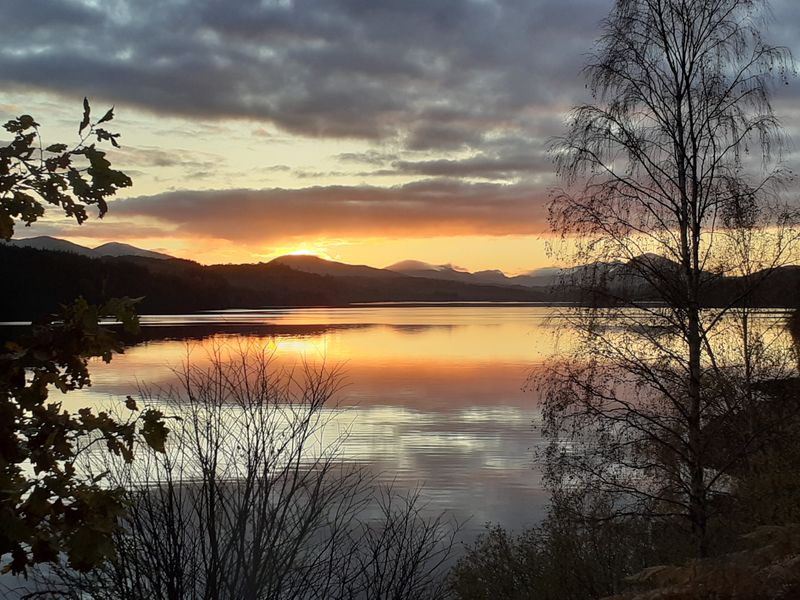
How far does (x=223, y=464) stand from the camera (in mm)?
21938

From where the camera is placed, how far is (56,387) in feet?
14.6

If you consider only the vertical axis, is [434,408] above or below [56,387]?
below

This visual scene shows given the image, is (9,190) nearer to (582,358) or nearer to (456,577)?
(582,358)

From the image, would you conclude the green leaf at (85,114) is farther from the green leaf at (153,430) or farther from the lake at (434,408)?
the lake at (434,408)

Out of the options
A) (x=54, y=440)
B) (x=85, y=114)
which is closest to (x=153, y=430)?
(x=54, y=440)

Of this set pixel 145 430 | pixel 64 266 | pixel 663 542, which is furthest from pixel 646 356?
pixel 64 266

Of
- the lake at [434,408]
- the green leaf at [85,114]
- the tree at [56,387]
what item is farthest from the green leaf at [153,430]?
the lake at [434,408]

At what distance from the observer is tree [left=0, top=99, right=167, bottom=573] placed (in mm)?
4418

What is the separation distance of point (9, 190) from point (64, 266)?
13946cm

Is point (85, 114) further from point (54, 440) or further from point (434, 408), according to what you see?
point (434, 408)

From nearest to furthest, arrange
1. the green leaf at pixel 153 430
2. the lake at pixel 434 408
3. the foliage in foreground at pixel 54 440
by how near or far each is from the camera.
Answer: the foliage in foreground at pixel 54 440 < the green leaf at pixel 153 430 < the lake at pixel 434 408

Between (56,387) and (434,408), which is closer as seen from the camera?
(56,387)

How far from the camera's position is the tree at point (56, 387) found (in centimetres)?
442

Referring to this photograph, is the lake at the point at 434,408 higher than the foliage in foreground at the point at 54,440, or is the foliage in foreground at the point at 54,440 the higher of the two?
the foliage in foreground at the point at 54,440
